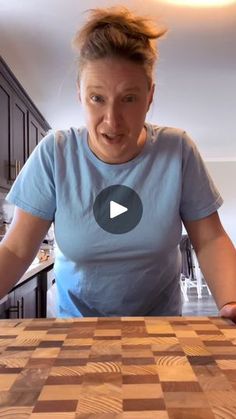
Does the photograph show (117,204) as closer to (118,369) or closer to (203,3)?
(118,369)

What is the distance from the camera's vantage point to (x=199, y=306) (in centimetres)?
513

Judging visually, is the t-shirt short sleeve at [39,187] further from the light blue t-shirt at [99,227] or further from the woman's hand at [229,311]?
the woman's hand at [229,311]

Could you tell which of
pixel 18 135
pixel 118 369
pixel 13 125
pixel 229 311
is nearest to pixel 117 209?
pixel 229 311

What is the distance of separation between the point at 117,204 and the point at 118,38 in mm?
294

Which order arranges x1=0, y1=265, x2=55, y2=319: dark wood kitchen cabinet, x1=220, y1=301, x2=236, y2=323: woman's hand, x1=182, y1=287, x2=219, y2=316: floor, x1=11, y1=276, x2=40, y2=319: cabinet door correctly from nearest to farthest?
x1=220, y1=301, x2=236, y2=323: woman's hand < x1=0, y1=265, x2=55, y2=319: dark wood kitchen cabinet < x1=11, y1=276, x2=40, y2=319: cabinet door < x1=182, y1=287, x2=219, y2=316: floor

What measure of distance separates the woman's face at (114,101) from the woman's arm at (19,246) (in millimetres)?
196

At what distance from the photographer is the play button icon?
84cm

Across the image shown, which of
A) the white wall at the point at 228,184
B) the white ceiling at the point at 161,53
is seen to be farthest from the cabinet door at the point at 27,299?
the white wall at the point at 228,184

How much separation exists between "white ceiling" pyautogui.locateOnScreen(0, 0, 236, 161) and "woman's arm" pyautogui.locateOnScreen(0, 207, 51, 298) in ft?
1.77

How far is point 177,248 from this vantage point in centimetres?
92

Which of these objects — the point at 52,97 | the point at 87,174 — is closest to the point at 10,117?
the point at 52,97

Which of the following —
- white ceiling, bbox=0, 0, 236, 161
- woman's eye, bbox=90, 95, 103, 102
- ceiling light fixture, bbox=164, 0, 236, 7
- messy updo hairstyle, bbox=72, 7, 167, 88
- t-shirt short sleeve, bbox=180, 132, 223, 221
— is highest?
ceiling light fixture, bbox=164, 0, 236, 7

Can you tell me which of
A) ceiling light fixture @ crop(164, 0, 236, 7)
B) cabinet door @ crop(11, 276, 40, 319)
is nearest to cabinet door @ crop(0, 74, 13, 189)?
cabinet door @ crop(11, 276, 40, 319)

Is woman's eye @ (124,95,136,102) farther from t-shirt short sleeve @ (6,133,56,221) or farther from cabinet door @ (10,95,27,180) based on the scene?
cabinet door @ (10,95,27,180)
